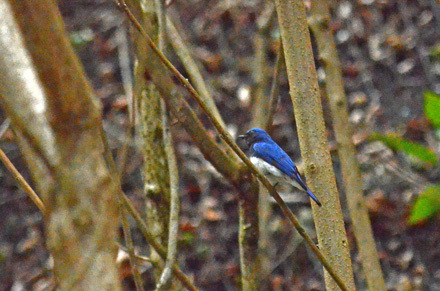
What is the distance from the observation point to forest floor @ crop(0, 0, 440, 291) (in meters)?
5.40

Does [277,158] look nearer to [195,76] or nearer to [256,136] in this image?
[256,136]

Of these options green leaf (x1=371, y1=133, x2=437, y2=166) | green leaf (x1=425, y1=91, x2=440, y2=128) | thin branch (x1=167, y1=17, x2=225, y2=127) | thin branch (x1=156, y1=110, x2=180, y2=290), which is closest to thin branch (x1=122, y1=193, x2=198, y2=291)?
thin branch (x1=156, y1=110, x2=180, y2=290)

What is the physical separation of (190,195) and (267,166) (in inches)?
95.3

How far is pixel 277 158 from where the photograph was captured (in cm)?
343

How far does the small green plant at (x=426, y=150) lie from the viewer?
4234 millimetres

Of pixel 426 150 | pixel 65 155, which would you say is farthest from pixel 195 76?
pixel 65 155

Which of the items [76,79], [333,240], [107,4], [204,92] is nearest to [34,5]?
[76,79]

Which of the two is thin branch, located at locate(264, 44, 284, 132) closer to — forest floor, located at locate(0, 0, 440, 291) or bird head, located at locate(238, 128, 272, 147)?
bird head, located at locate(238, 128, 272, 147)

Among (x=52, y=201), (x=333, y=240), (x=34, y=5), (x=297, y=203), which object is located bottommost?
(x=297, y=203)

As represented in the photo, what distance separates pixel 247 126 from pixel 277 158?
2.46 m

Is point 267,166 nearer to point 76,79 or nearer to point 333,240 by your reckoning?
point 333,240

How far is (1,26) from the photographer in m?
1.16

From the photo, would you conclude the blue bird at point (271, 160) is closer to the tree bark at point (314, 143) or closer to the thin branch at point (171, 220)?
the thin branch at point (171, 220)

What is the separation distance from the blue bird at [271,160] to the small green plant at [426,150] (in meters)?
1.05
